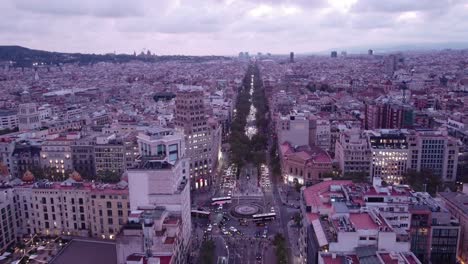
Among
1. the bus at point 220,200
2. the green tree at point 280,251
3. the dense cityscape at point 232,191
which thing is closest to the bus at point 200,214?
the dense cityscape at point 232,191

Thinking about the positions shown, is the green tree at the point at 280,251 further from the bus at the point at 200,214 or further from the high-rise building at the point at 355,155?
the high-rise building at the point at 355,155

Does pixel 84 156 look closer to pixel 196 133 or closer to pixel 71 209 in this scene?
pixel 196 133

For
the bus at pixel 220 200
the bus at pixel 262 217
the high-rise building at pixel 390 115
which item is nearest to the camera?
the bus at pixel 262 217

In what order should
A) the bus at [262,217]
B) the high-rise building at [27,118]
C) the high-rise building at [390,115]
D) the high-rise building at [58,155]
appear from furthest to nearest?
the high-rise building at [27,118] < the high-rise building at [390,115] < the high-rise building at [58,155] < the bus at [262,217]

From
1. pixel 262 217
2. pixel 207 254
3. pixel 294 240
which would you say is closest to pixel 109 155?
pixel 262 217

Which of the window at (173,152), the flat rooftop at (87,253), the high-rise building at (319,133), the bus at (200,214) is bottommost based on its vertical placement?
the flat rooftop at (87,253)

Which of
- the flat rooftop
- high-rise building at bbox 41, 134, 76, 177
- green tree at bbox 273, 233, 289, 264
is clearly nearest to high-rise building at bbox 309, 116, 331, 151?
green tree at bbox 273, 233, 289, 264

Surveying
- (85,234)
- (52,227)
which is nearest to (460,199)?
(85,234)
